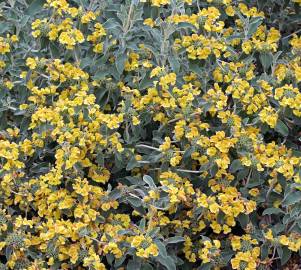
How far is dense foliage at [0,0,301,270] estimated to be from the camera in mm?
3082

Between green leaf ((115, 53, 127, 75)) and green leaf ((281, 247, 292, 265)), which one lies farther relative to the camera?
green leaf ((115, 53, 127, 75))

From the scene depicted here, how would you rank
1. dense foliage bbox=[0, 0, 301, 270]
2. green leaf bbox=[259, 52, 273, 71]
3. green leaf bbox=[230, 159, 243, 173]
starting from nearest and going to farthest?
dense foliage bbox=[0, 0, 301, 270], green leaf bbox=[230, 159, 243, 173], green leaf bbox=[259, 52, 273, 71]

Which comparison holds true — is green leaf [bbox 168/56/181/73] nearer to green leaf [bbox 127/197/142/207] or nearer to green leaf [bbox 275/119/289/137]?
green leaf [bbox 275/119/289/137]

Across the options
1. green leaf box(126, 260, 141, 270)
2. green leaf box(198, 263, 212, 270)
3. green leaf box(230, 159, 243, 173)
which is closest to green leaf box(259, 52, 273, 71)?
green leaf box(230, 159, 243, 173)

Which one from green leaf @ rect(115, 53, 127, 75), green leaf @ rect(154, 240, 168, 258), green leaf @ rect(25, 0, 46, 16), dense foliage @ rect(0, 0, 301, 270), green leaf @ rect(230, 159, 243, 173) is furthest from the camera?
green leaf @ rect(25, 0, 46, 16)

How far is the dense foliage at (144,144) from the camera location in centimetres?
308

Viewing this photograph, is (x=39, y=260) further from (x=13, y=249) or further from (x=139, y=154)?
(x=139, y=154)

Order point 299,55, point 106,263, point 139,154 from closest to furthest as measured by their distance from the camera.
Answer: point 106,263
point 139,154
point 299,55

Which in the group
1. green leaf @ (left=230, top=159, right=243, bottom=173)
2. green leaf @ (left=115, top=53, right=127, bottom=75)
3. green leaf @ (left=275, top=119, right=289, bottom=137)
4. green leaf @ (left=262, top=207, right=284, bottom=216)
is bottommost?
green leaf @ (left=262, top=207, right=284, bottom=216)

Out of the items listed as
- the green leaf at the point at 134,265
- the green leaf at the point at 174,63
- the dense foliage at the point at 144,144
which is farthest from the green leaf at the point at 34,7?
the green leaf at the point at 134,265

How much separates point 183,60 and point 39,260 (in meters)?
1.28

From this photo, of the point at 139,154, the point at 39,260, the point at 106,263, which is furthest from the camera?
the point at 139,154

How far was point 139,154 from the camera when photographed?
3504 millimetres

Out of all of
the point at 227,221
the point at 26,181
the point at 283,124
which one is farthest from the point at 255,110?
the point at 26,181
